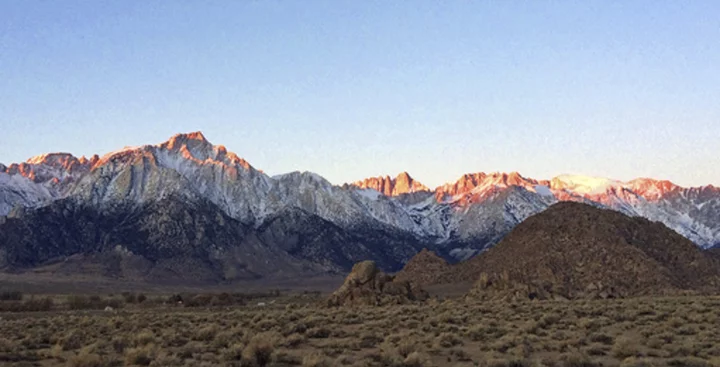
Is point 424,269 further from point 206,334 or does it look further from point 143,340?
point 143,340

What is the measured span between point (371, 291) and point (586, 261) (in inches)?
1328

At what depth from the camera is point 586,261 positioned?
96375mm

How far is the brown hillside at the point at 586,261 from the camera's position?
84375 mm

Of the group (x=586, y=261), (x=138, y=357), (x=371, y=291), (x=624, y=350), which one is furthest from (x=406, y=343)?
(x=586, y=261)

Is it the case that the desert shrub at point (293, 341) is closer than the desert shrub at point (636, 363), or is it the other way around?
the desert shrub at point (636, 363)

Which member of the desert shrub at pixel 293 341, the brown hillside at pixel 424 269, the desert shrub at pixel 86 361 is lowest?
the desert shrub at pixel 293 341

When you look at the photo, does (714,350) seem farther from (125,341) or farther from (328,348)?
(125,341)

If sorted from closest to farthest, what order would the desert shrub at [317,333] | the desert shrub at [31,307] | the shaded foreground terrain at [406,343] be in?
the shaded foreground terrain at [406,343] < the desert shrub at [317,333] < the desert shrub at [31,307]

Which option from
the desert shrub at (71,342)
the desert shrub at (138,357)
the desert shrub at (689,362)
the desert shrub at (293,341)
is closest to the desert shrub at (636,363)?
the desert shrub at (689,362)

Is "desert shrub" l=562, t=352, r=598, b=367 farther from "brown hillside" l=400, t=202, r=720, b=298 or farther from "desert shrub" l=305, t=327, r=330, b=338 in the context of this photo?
"brown hillside" l=400, t=202, r=720, b=298

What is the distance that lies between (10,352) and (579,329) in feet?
83.5

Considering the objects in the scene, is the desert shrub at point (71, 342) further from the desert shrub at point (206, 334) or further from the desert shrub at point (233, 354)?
the desert shrub at point (233, 354)

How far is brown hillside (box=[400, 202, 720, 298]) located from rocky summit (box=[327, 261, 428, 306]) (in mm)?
9174

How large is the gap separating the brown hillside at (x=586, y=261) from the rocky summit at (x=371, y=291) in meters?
9.17
